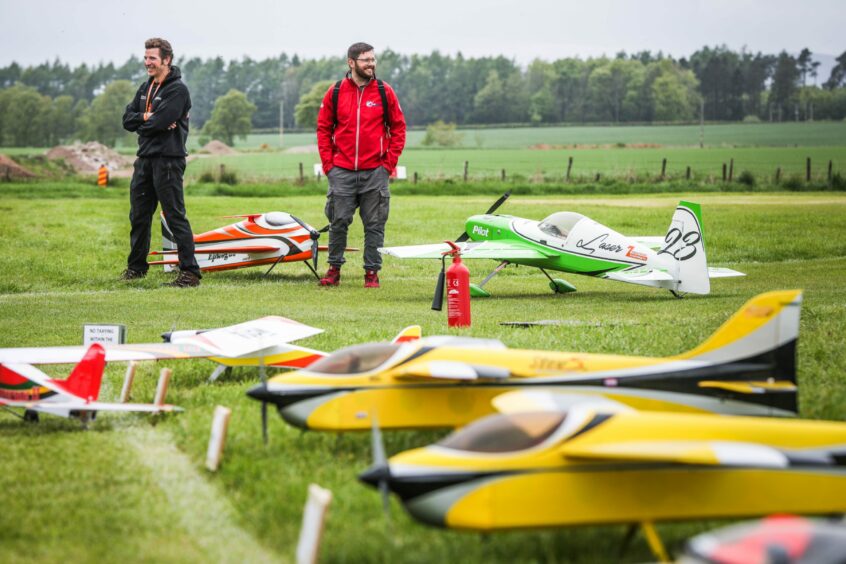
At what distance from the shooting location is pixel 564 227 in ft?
45.7

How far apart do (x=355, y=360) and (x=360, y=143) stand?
814cm

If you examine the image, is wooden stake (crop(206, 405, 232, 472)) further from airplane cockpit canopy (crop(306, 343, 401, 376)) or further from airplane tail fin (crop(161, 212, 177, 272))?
airplane tail fin (crop(161, 212, 177, 272))

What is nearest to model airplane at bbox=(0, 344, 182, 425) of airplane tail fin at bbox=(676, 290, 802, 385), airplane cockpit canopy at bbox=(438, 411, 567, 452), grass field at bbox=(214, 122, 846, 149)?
airplane cockpit canopy at bbox=(438, 411, 567, 452)

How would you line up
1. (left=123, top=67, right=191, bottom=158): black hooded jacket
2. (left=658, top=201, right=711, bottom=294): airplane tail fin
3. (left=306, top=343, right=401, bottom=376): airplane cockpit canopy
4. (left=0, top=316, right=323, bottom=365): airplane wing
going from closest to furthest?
(left=306, top=343, right=401, bottom=376): airplane cockpit canopy → (left=0, top=316, right=323, bottom=365): airplane wing → (left=658, top=201, right=711, bottom=294): airplane tail fin → (left=123, top=67, right=191, bottom=158): black hooded jacket

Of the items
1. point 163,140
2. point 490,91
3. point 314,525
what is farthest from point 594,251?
point 490,91

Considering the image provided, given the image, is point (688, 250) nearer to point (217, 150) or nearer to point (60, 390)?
point (60, 390)

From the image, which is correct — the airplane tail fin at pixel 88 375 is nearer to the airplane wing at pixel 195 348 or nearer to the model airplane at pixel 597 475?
the airplane wing at pixel 195 348

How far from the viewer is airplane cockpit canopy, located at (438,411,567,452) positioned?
14.5 ft

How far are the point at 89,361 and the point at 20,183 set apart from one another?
3140 cm

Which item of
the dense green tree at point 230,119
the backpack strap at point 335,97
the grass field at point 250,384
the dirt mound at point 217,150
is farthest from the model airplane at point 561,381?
the dense green tree at point 230,119

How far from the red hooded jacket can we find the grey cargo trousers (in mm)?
123

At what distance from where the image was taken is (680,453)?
4.30m

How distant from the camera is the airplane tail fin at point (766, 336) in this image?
5574 millimetres

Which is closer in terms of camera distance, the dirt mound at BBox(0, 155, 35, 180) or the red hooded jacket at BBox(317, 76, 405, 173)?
the red hooded jacket at BBox(317, 76, 405, 173)
